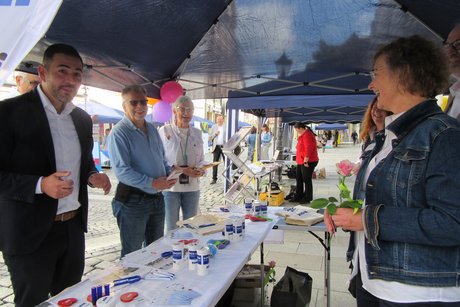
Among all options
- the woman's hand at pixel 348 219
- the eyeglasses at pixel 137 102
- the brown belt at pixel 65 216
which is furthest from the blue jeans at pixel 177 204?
the woman's hand at pixel 348 219

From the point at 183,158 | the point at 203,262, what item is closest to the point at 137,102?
the point at 183,158

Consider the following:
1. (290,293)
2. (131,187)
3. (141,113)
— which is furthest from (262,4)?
(290,293)

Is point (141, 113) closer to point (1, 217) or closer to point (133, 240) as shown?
point (133, 240)

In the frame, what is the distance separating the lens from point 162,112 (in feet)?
13.1

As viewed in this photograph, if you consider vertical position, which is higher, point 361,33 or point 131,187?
point 361,33

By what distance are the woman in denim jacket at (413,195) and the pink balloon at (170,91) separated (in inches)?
117

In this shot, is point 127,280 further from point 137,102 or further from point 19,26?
point 137,102

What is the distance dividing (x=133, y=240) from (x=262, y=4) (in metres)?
2.25

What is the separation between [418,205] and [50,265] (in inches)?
67.9

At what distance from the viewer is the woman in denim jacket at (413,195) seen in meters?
1.06

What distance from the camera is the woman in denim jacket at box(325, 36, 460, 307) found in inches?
41.6

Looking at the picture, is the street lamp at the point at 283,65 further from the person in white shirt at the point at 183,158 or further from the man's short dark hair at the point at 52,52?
the man's short dark hair at the point at 52,52

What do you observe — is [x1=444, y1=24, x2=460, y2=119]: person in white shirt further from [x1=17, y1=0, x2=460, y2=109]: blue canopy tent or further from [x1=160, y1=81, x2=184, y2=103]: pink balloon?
[x1=160, y1=81, x2=184, y2=103]: pink balloon

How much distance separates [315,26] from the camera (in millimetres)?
3133
